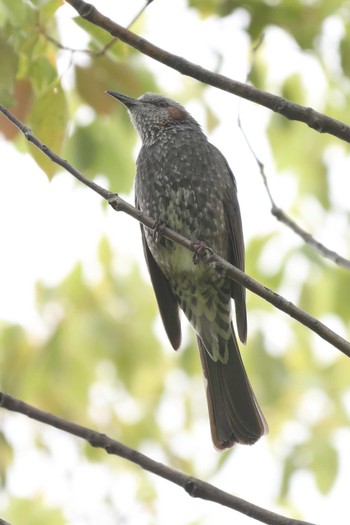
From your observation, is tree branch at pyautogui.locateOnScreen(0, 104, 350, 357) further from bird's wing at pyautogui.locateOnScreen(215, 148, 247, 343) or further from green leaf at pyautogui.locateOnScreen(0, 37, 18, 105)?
bird's wing at pyautogui.locateOnScreen(215, 148, 247, 343)

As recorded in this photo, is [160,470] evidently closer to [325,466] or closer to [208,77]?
[208,77]

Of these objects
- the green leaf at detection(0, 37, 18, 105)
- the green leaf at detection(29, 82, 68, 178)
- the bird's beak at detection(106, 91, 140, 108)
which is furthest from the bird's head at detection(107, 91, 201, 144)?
the green leaf at detection(0, 37, 18, 105)

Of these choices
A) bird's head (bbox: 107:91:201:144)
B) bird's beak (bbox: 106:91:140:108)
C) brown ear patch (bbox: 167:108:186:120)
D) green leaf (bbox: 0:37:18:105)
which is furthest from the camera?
brown ear patch (bbox: 167:108:186:120)

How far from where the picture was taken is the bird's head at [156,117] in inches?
191

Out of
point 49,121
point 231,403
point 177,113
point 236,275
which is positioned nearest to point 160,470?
point 236,275

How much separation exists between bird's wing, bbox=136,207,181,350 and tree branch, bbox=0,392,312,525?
2.33m

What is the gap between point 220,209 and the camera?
4.33 meters

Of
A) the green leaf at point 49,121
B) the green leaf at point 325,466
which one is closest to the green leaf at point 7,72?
the green leaf at point 49,121

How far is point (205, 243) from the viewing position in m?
4.16

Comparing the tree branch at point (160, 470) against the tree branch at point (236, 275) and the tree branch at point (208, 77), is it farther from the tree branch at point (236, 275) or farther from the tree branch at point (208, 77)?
the tree branch at point (208, 77)

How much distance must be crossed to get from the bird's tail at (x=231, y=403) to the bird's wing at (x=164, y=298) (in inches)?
6.4

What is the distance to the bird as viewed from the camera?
420 centimetres

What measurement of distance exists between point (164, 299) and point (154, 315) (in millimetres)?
851

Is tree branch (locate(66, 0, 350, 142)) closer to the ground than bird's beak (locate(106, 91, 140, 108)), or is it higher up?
closer to the ground
